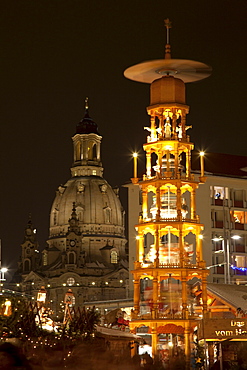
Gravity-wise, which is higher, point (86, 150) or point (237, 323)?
point (86, 150)

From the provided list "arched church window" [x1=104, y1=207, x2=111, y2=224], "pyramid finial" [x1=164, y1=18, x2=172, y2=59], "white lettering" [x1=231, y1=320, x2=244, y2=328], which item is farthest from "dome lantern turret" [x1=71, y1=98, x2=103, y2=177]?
"white lettering" [x1=231, y1=320, x2=244, y2=328]

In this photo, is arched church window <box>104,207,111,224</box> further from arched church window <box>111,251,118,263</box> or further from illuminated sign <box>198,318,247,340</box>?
illuminated sign <box>198,318,247,340</box>

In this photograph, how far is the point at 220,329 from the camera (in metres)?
30.5

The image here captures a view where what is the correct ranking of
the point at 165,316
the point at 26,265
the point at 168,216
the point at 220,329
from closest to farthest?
the point at 220,329 → the point at 165,316 → the point at 168,216 → the point at 26,265

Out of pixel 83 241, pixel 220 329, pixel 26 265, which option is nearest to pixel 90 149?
pixel 83 241

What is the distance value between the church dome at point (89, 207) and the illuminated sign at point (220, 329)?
117 metres

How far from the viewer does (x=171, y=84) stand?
4359 centimetres

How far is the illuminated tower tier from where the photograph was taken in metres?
41.6

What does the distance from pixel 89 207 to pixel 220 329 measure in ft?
385

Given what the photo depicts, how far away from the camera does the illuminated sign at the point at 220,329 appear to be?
30359 millimetres

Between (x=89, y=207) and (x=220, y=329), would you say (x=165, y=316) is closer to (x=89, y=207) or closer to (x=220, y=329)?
(x=220, y=329)

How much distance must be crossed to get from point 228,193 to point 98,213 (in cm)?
6620

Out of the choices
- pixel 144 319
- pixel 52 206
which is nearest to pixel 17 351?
pixel 144 319

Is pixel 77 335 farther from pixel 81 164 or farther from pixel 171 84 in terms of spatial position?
pixel 81 164
